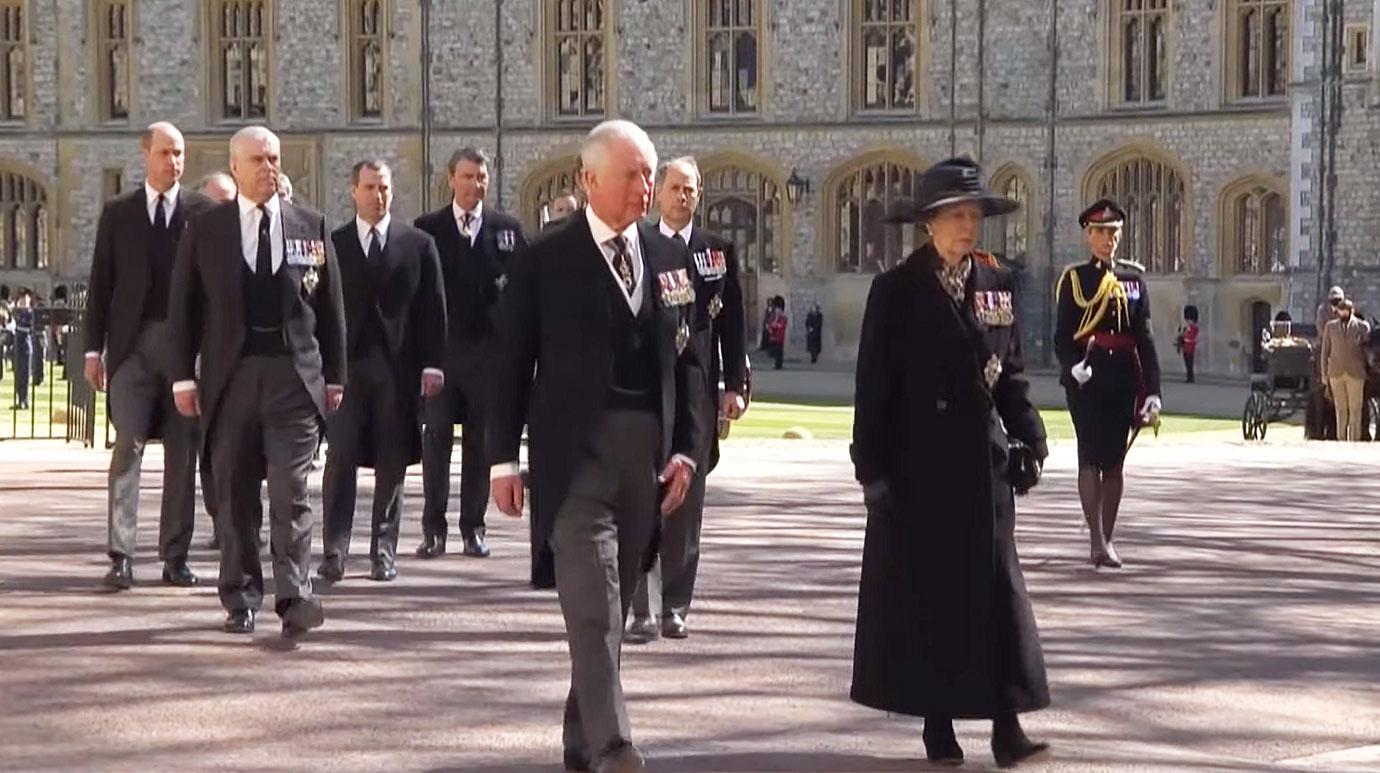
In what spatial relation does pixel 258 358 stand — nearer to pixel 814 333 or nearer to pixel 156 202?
pixel 156 202

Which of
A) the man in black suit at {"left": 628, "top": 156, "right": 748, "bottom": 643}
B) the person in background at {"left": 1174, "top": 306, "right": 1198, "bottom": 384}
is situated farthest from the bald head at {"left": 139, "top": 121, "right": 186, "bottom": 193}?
the person in background at {"left": 1174, "top": 306, "right": 1198, "bottom": 384}

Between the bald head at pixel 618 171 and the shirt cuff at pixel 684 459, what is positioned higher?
the bald head at pixel 618 171

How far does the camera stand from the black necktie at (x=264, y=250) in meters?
9.05

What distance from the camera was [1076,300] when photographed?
1171 cm

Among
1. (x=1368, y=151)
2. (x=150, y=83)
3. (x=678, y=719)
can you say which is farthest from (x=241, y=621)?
(x=150, y=83)

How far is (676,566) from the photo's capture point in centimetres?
931

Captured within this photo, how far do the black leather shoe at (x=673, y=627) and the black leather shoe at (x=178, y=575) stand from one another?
7.59ft

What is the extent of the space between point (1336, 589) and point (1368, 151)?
84.6ft

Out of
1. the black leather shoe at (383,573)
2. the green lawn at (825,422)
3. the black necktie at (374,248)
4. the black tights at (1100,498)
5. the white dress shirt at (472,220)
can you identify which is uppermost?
the white dress shirt at (472,220)

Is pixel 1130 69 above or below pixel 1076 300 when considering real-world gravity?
above

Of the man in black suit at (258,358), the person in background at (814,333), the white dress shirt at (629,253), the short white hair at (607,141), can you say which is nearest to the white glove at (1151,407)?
the man in black suit at (258,358)

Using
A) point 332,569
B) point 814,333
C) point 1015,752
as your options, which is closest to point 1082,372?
point 332,569

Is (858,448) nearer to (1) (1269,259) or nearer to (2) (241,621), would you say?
(2) (241,621)

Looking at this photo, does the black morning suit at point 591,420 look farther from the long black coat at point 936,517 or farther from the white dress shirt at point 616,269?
the long black coat at point 936,517
